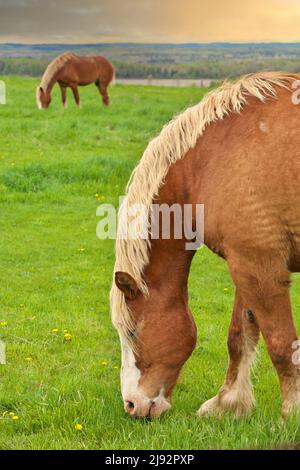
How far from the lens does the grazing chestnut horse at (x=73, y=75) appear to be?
2278 cm

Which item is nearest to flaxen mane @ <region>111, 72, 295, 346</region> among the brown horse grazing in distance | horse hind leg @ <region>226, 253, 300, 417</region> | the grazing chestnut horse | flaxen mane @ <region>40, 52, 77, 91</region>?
the brown horse grazing in distance

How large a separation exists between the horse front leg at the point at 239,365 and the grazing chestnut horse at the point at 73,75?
60.6ft

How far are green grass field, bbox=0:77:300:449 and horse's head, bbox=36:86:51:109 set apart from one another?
7584 mm

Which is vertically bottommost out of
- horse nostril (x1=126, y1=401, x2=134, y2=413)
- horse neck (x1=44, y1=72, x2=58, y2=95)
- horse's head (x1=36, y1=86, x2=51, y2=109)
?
horse nostril (x1=126, y1=401, x2=134, y2=413)

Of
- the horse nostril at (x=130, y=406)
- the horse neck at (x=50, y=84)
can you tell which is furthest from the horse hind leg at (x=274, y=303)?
the horse neck at (x=50, y=84)

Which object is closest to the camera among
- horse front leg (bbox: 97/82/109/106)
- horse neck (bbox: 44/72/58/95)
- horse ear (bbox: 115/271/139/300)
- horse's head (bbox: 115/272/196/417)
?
horse ear (bbox: 115/271/139/300)

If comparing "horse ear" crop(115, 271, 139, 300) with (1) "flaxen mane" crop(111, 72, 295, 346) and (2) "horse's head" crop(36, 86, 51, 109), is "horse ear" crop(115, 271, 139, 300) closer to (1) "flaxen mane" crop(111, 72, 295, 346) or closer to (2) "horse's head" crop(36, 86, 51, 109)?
(1) "flaxen mane" crop(111, 72, 295, 346)

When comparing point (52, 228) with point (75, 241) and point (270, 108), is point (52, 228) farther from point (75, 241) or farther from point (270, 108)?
point (270, 108)

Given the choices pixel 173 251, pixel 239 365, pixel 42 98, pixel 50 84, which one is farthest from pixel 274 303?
pixel 50 84

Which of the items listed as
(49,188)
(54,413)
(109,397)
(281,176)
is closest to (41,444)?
(54,413)

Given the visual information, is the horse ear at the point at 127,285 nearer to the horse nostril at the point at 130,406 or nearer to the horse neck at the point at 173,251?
the horse neck at the point at 173,251

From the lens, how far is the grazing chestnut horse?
22.8m

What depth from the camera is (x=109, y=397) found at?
4418 mm

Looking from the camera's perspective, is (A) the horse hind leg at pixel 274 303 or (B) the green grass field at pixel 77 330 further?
(B) the green grass field at pixel 77 330
